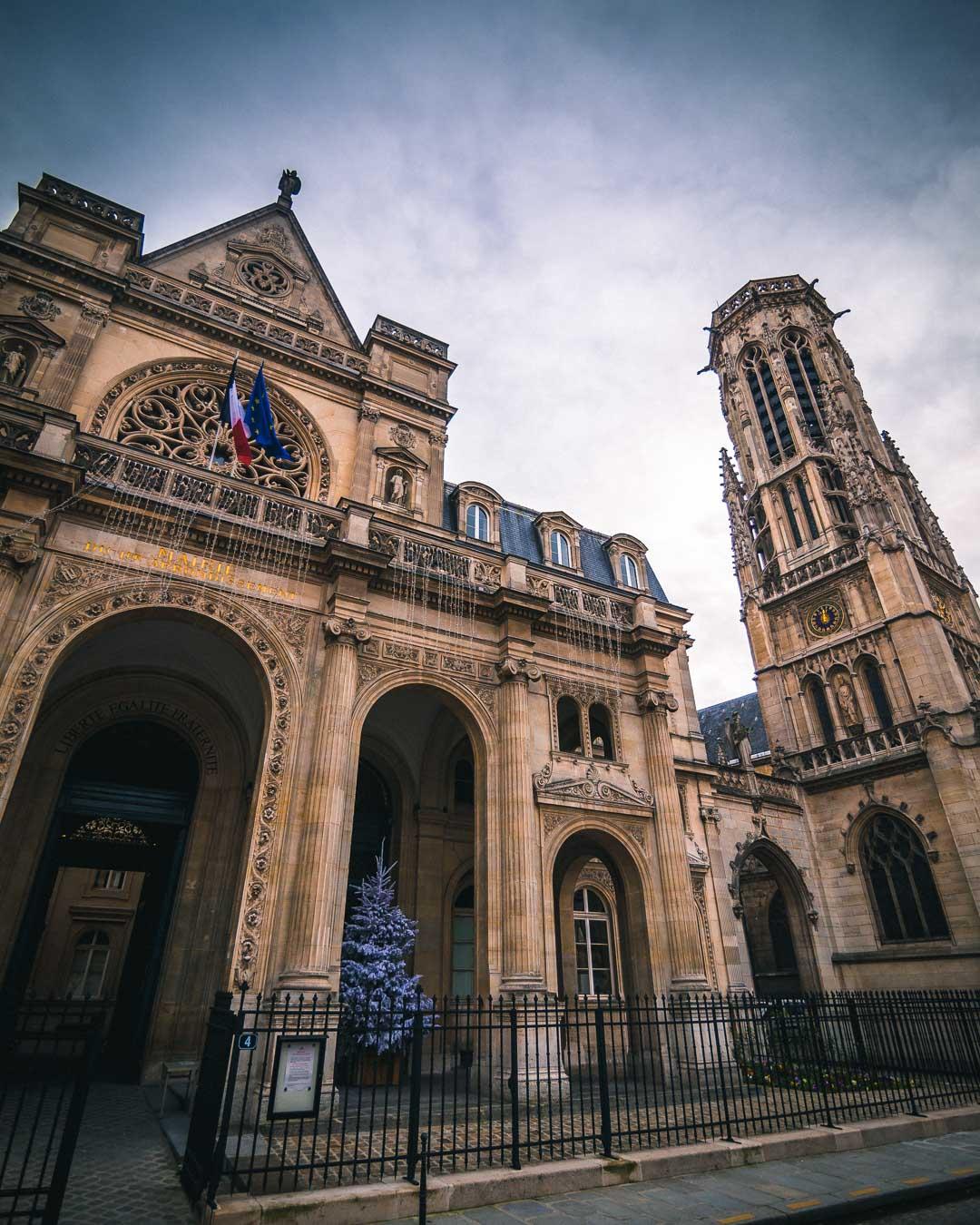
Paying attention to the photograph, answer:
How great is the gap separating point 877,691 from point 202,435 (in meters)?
25.3

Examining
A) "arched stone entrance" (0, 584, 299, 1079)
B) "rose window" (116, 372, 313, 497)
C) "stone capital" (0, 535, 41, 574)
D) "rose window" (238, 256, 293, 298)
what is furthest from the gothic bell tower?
"stone capital" (0, 535, 41, 574)

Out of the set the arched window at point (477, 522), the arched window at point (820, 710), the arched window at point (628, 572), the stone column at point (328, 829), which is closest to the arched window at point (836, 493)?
the arched window at point (820, 710)

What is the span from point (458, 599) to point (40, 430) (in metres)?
8.63

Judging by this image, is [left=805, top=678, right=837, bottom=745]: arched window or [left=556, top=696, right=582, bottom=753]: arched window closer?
[left=556, top=696, right=582, bottom=753]: arched window

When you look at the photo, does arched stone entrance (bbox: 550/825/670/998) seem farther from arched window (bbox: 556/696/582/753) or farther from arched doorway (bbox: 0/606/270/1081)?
arched doorway (bbox: 0/606/270/1081)

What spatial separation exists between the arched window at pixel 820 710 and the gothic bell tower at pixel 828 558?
5cm

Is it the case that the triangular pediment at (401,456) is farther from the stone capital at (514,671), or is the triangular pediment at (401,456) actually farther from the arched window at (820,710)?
the arched window at (820,710)

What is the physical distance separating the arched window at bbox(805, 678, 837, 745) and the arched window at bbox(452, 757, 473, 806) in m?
16.2

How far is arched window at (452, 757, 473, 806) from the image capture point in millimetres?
18000

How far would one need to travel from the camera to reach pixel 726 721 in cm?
3950

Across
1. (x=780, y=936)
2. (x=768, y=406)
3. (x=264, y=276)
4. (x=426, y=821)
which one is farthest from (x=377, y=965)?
(x=768, y=406)

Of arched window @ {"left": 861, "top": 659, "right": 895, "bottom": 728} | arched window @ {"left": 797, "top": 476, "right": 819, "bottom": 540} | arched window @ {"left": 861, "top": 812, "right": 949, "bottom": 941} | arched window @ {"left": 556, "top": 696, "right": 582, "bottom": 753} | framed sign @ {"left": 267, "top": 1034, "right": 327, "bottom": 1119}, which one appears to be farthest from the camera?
arched window @ {"left": 797, "top": 476, "right": 819, "bottom": 540}

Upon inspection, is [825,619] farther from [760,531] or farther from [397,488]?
[397,488]

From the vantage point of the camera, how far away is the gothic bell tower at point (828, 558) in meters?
25.2
